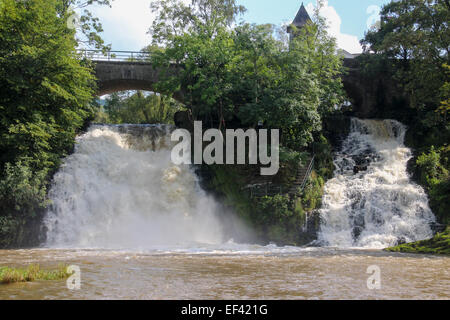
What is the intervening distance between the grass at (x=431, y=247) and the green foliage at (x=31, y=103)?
48.8 ft

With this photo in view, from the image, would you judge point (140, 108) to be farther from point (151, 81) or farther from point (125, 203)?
point (125, 203)

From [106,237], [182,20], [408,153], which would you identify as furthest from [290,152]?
[182,20]

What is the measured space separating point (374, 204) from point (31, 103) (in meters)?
16.6

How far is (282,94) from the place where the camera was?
2166 cm

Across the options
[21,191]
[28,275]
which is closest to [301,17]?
[21,191]

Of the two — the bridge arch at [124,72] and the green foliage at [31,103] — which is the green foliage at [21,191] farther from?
the bridge arch at [124,72]

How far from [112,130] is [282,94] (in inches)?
405

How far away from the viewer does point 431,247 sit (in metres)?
15.3

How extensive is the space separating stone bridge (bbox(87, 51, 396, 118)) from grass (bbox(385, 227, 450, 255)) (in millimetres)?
14852

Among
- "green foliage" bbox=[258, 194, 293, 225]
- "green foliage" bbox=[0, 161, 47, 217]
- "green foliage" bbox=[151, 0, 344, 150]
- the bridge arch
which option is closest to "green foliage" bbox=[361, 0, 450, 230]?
"green foliage" bbox=[151, 0, 344, 150]

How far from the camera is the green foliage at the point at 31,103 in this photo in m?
18.7

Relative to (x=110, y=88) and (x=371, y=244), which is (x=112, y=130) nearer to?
(x=110, y=88)

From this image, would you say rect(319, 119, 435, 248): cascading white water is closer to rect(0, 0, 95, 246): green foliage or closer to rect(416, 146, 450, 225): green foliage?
rect(416, 146, 450, 225): green foliage

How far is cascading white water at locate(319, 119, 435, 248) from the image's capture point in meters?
18.4
